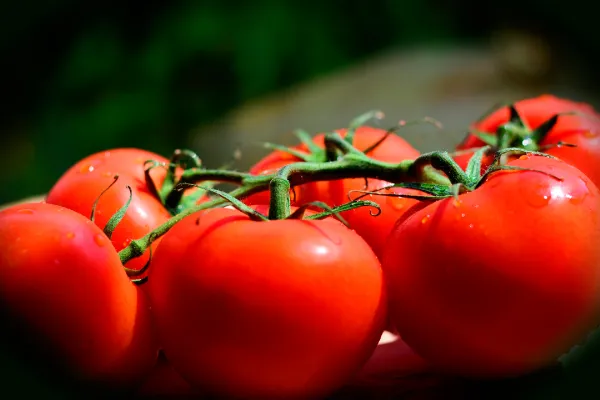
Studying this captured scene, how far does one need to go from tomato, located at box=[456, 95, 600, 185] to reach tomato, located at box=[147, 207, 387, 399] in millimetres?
319

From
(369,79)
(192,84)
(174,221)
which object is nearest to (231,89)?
(192,84)

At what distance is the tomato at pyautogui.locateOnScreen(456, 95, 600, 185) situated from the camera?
0.74m

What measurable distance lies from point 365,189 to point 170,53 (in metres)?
1.88

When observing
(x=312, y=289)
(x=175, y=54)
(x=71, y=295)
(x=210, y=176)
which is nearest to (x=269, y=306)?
(x=312, y=289)

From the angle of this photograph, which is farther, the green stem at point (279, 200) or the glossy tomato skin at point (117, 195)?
the glossy tomato skin at point (117, 195)

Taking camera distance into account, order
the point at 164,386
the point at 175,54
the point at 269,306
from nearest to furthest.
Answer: the point at 269,306 → the point at 164,386 → the point at 175,54

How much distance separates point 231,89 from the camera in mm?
2492

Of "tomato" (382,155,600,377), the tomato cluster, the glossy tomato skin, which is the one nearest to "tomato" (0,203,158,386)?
the tomato cluster

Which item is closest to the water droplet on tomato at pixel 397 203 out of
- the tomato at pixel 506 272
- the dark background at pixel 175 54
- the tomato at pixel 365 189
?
the tomato at pixel 365 189

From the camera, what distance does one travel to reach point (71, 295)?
52cm

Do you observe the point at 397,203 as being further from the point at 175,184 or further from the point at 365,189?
the point at 175,184

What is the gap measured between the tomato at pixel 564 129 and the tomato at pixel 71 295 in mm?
417

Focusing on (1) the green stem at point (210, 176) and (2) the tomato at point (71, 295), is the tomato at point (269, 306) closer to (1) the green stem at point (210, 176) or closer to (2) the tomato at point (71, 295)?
(2) the tomato at point (71, 295)

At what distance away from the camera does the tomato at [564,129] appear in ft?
2.44
